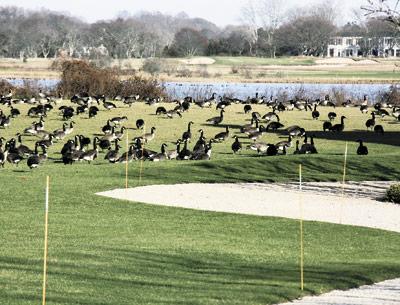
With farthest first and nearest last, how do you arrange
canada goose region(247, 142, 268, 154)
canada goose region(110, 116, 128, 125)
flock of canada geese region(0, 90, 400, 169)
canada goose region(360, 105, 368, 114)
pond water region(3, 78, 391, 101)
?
pond water region(3, 78, 391, 101) < canada goose region(360, 105, 368, 114) < canada goose region(110, 116, 128, 125) < canada goose region(247, 142, 268, 154) < flock of canada geese region(0, 90, 400, 169)

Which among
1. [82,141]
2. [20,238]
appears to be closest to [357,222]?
[20,238]

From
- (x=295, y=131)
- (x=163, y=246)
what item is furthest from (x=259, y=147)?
(x=163, y=246)

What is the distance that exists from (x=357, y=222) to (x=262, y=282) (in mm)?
10442

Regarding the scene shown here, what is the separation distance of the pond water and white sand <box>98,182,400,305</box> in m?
49.2

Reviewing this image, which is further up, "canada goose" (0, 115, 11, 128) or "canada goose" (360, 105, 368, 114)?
"canada goose" (360, 105, 368, 114)

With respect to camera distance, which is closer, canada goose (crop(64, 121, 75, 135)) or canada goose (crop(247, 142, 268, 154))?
canada goose (crop(247, 142, 268, 154))

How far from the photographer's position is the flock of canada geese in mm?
41344

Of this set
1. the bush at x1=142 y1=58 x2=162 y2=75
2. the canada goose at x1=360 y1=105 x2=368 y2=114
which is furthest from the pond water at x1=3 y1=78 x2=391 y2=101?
the canada goose at x1=360 y1=105 x2=368 y2=114

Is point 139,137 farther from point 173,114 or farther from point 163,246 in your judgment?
point 163,246

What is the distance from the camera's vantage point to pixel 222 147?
1953 inches

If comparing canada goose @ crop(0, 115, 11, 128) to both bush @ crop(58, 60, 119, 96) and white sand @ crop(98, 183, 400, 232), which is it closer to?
white sand @ crop(98, 183, 400, 232)

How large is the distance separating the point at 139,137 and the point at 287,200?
20192mm

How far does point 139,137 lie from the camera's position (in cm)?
5066

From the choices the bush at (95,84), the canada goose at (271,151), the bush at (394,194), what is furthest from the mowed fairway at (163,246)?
the bush at (95,84)
